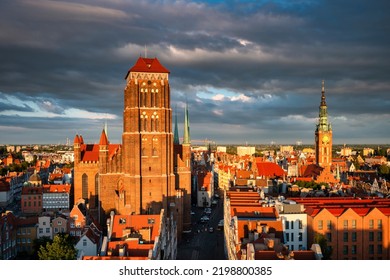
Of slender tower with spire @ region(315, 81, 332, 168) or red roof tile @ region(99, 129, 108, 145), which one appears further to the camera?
slender tower with spire @ region(315, 81, 332, 168)

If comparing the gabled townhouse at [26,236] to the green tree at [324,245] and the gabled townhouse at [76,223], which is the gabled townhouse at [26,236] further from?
the green tree at [324,245]

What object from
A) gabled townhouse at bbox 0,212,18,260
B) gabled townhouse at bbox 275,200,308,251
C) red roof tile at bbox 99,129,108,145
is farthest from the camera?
red roof tile at bbox 99,129,108,145

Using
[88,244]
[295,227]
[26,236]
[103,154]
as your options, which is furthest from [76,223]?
[295,227]

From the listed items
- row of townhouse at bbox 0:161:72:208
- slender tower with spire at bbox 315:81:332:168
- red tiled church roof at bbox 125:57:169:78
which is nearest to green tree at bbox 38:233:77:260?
red tiled church roof at bbox 125:57:169:78

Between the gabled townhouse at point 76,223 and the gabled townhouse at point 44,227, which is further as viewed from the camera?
the gabled townhouse at point 76,223

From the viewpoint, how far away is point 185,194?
3469cm

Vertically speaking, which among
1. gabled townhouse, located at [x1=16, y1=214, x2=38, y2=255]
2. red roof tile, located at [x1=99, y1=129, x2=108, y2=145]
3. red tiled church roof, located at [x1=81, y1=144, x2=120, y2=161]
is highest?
red roof tile, located at [x1=99, y1=129, x2=108, y2=145]

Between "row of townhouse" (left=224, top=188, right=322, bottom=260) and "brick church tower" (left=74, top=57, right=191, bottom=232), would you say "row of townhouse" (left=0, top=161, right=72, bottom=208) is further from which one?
"row of townhouse" (left=224, top=188, right=322, bottom=260)

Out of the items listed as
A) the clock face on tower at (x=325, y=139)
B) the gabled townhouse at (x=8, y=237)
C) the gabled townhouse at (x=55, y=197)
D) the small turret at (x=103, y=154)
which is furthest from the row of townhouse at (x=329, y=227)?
the clock face on tower at (x=325, y=139)

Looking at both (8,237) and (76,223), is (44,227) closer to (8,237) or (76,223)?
(76,223)

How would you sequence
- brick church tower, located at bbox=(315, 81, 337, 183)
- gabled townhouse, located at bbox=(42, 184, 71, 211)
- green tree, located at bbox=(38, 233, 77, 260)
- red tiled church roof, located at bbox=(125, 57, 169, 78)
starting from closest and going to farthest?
green tree, located at bbox=(38, 233, 77, 260), red tiled church roof, located at bbox=(125, 57, 169, 78), gabled townhouse, located at bbox=(42, 184, 71, 211), brick church tower, located at bbox=(315, 81, 337, 183)

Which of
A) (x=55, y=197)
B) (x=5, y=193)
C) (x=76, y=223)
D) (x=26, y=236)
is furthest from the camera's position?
(x=5, y=193)

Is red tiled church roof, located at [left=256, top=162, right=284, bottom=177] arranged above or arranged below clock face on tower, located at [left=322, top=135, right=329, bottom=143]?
below
